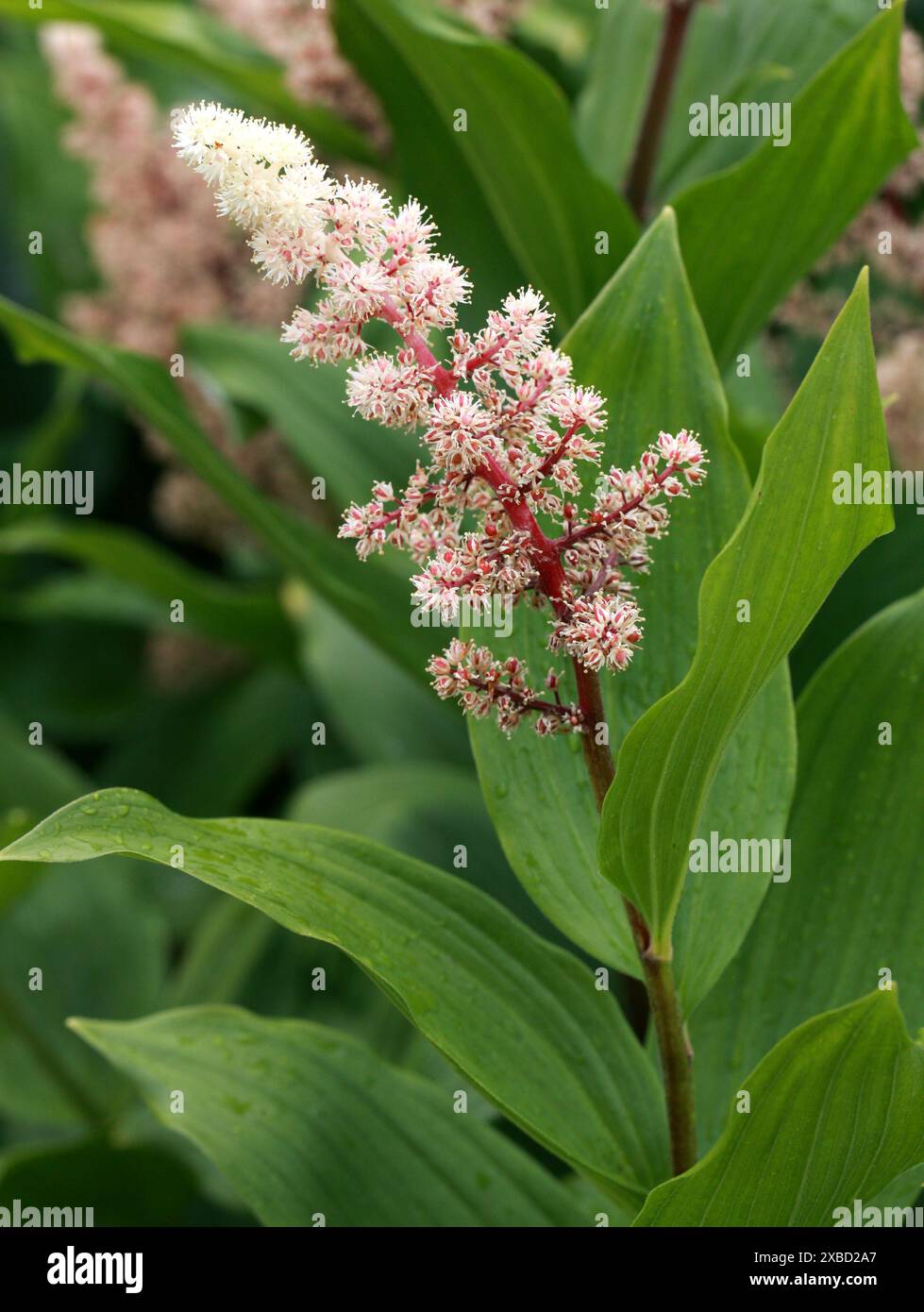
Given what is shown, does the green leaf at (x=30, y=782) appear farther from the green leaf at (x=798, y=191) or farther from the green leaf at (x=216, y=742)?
the green leaf at (x=798, y=191)

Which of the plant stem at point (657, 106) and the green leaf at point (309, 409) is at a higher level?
the plant stem at point (657, 106)

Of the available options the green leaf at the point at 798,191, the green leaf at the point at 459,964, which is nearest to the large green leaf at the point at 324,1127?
the green leaf at the point at 459,964

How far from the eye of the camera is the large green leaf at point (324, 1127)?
0.72m

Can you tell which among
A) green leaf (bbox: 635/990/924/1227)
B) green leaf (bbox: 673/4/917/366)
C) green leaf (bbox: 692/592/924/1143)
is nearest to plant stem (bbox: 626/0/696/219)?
green leaf (bbox: 673/4/917/366)

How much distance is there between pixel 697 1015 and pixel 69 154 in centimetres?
146

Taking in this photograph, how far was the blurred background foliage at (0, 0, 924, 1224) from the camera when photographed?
0.97 m

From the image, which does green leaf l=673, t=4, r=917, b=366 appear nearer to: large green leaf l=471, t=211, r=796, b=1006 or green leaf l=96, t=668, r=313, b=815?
large green leaf l=471, t=211, r=796, b=1006

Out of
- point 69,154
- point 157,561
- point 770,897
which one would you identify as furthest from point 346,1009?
point 69,154

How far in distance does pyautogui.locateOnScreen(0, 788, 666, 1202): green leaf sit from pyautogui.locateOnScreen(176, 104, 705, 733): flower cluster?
0.14 m

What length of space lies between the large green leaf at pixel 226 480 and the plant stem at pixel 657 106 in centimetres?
36

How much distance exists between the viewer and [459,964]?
2.10 ft

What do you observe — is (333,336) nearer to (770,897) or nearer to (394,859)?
(394,859)

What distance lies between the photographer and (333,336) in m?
0.51

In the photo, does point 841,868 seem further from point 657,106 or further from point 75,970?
point 75,970
